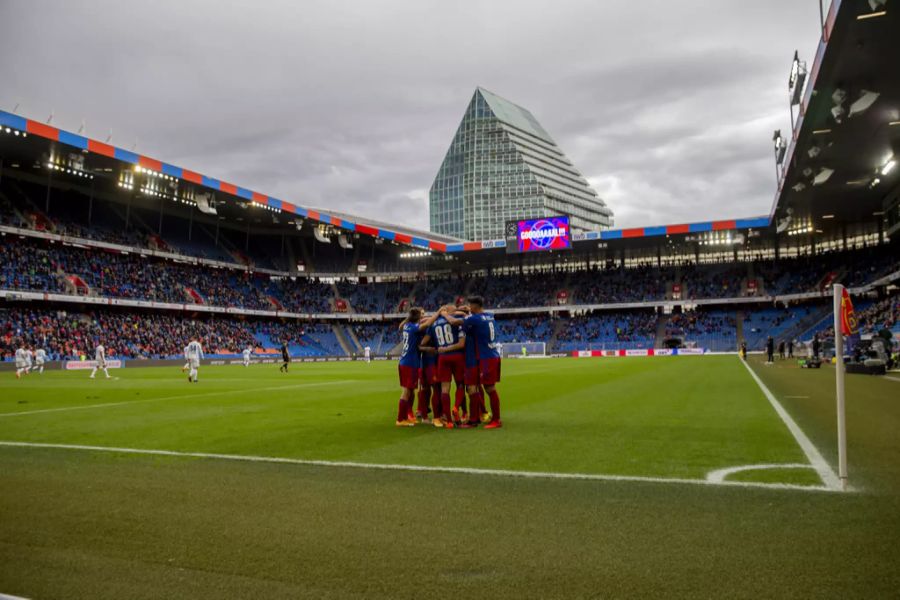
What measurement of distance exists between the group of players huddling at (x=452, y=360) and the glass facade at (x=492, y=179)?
450 ft

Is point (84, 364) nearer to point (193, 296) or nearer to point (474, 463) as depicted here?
point (193, 296)

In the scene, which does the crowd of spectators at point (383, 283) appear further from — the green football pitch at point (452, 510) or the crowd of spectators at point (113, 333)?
the green football pitch at point (452, 510)

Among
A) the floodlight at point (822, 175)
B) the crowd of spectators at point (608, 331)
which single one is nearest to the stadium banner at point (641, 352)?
the crowd of spectators at point (608, 331)

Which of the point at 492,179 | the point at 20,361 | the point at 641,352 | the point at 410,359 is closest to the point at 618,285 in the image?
the point at 641,352

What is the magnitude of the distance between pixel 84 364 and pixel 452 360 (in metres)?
43.1

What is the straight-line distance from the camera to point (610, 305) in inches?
2820

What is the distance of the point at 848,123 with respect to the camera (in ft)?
92.4

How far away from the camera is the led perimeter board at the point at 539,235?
6353cm

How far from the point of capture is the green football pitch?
12.0ft

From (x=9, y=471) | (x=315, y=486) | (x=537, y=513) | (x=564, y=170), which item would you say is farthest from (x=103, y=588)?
(x=564, y=170)

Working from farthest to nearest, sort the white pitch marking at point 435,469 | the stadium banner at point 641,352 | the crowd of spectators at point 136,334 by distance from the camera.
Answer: the stadium banner at point 641,352 < the crowd of spectators at point 136,334 < the white pitch marking at point 435,469

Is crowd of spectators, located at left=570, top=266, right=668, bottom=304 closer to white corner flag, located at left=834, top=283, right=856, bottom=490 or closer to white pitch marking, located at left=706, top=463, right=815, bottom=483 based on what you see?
white pitch marking, located at left=706, top=463, right=815, bottom=483

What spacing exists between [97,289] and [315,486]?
179 feet

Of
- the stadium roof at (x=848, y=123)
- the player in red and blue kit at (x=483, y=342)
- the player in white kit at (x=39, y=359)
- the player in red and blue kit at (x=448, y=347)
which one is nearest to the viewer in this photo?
the player in red and blue kit at (x=483, y=342)
